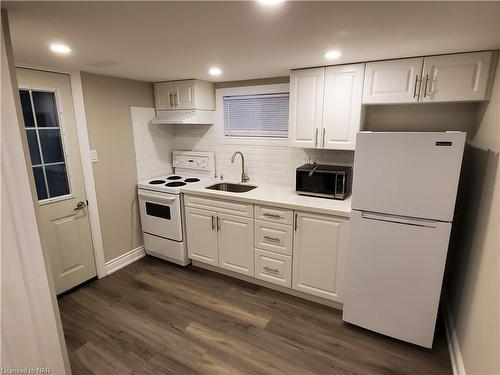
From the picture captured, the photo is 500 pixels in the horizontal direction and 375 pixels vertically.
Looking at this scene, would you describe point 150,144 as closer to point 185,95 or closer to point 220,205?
point 185,95

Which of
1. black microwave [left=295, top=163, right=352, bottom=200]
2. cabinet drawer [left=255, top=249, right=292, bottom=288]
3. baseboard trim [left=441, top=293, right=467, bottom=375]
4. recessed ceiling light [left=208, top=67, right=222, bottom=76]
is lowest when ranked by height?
baseboard trim [left=441, top=293, right=467, bottom=375]

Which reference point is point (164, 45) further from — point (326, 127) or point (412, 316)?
point (412, 316)

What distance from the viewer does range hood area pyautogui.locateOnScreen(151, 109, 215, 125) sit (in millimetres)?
3184

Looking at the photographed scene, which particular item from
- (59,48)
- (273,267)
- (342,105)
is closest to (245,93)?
(342,105)

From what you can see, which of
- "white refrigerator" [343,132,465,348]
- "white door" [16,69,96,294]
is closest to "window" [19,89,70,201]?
"white door" [16,69,96,294]

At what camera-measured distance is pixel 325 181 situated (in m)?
2.59

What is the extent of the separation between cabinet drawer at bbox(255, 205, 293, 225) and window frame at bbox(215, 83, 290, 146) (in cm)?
87

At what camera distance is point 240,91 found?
3.23 m

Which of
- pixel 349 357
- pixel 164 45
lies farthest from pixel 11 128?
pixel 349 357

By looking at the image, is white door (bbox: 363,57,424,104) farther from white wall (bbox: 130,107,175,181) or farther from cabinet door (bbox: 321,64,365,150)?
white wall (bbox: 130,107,175,181)

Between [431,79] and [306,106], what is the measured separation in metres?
0.98

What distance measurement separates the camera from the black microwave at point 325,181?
2521mm

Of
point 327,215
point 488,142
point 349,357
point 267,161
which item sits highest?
point 488,142

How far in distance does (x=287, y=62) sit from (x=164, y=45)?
100cm
